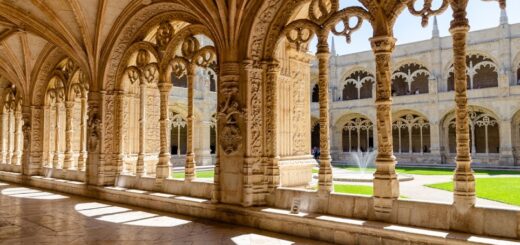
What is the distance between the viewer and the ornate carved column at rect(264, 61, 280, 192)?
595cm

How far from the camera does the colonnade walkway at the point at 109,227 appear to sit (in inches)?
191

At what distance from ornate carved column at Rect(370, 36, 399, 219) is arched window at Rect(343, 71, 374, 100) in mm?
22021

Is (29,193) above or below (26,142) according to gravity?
below

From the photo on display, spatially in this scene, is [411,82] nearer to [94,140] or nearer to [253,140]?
[94,140]

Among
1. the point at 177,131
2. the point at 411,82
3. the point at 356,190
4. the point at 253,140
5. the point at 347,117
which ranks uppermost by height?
the point at 411,82

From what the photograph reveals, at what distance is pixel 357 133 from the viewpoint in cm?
2752

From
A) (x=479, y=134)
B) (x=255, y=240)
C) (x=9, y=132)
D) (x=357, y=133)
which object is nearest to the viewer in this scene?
(x=255, y=240)

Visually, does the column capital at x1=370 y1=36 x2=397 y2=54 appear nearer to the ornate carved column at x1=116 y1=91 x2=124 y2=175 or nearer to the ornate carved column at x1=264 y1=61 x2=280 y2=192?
the ornate carved column at x1=264 y1=61 x2=280 y2=192

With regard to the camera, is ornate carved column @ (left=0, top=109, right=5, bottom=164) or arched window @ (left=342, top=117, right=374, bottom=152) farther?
arched window @ (left=342, top=117, right=374, bottom=152)

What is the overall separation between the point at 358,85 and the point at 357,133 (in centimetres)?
331

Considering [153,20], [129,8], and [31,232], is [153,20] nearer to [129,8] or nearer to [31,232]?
[129,8]

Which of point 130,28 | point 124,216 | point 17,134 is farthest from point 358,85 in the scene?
point 124,216

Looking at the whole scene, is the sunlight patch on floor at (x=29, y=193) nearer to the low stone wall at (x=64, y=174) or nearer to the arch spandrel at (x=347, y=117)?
the low stone wall at (x=64, y=174)

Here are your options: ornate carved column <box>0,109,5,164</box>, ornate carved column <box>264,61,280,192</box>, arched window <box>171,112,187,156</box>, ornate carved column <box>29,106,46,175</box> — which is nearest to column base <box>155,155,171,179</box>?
ornate carved column <box>264,61,280,192</box>
